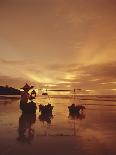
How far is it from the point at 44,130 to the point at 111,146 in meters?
8.12

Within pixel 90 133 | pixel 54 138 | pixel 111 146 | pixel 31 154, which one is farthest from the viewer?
pixel 90 133

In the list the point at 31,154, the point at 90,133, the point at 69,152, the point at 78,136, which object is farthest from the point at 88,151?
the point at 90,133

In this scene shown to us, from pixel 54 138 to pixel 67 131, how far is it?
13.6 ft

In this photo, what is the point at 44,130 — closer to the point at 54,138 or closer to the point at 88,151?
the point at 54,138

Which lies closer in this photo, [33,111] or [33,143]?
[33,143]

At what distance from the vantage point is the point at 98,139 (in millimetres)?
22234

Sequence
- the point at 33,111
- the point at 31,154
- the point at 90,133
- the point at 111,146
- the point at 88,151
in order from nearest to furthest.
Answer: the point at 31,154
the point at 88,151
the point at 111,146
the point at 90,133
the point at 33,111

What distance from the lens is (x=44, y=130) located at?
86.1 ft

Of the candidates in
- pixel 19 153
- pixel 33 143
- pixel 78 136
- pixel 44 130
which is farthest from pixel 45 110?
pixel 19 153

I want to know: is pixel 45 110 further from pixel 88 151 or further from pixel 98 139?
pixel 88 151

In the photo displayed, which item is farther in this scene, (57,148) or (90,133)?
(90,133)

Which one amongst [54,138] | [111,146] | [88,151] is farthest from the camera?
[54,138]

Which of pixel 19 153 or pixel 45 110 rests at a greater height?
pixel 45 110

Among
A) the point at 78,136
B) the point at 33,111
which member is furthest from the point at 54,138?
the point at 33,111
